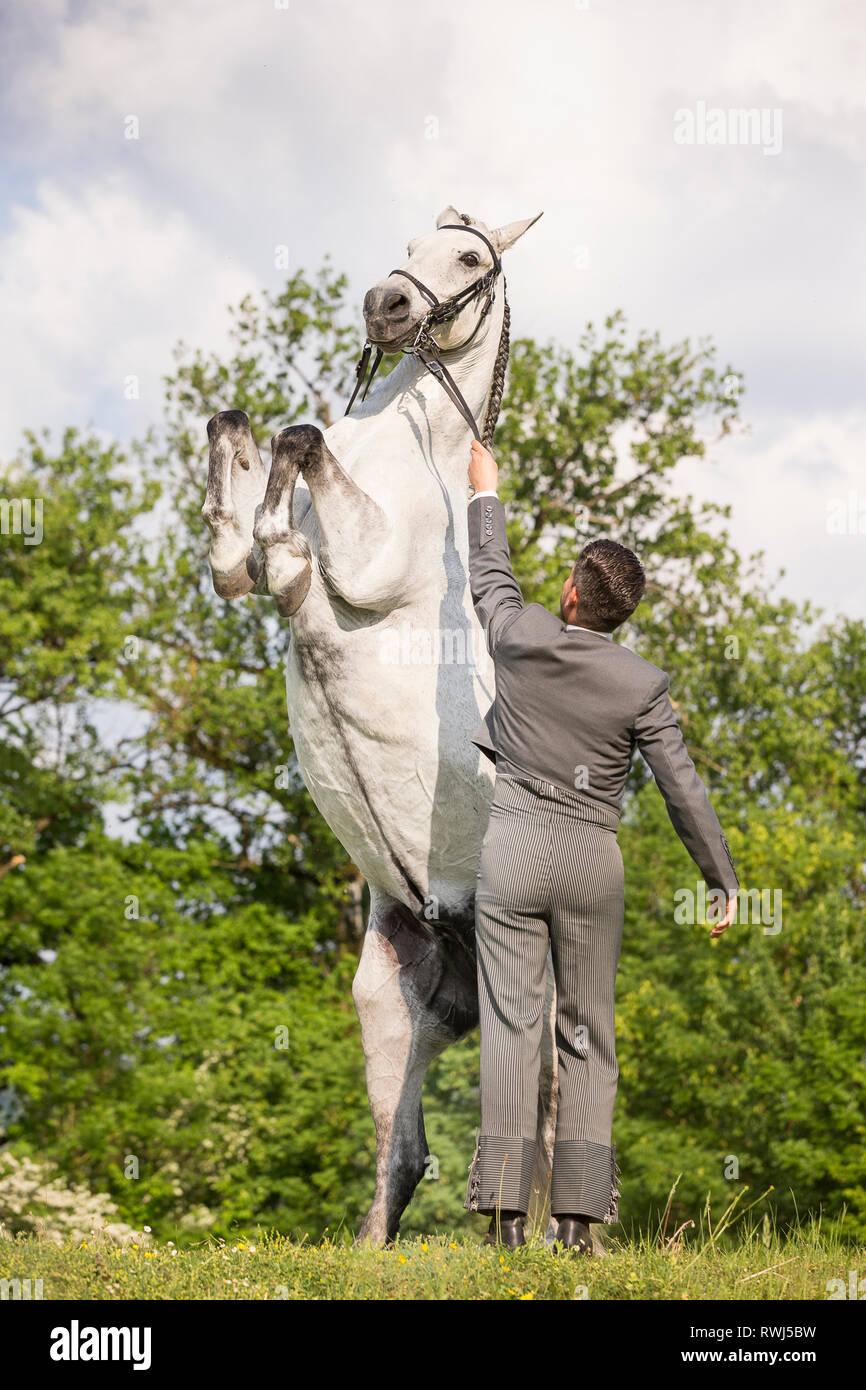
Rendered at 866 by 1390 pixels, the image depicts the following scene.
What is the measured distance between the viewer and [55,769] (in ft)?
64.2

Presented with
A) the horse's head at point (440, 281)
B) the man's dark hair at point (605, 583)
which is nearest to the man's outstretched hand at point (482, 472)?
the horse's head at point (440, 281)

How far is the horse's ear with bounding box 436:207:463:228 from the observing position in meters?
5.23

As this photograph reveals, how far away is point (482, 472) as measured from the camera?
4703 mm

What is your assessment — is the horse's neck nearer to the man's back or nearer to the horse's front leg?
the horse's front leg

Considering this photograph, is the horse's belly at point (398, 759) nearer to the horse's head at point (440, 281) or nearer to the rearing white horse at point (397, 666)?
the rearing white horse at point (397, 666)

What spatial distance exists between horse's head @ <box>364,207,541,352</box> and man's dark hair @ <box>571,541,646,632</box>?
3.69 ft

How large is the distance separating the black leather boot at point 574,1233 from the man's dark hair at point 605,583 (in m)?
1.81

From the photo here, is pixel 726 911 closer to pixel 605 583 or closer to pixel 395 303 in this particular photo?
pixel 605 583

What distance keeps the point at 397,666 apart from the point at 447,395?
3.66 ft

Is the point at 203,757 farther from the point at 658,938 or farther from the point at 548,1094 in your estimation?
the point at 548,1094

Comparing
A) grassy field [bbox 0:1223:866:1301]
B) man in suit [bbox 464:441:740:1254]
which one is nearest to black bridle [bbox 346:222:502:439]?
man in suit [bbox 464:441:740:1254]

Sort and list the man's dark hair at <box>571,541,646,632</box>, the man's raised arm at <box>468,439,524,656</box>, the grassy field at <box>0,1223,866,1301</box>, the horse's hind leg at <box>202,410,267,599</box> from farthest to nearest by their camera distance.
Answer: the horse's hind leg at <box>202,410,267,599</box> < the man's raised arm at <box>468,439,524,656</box> < the man's dark hair at <box>571,541,646,632</box> < the grassy field at <box>0,1223,866,1301</box>
